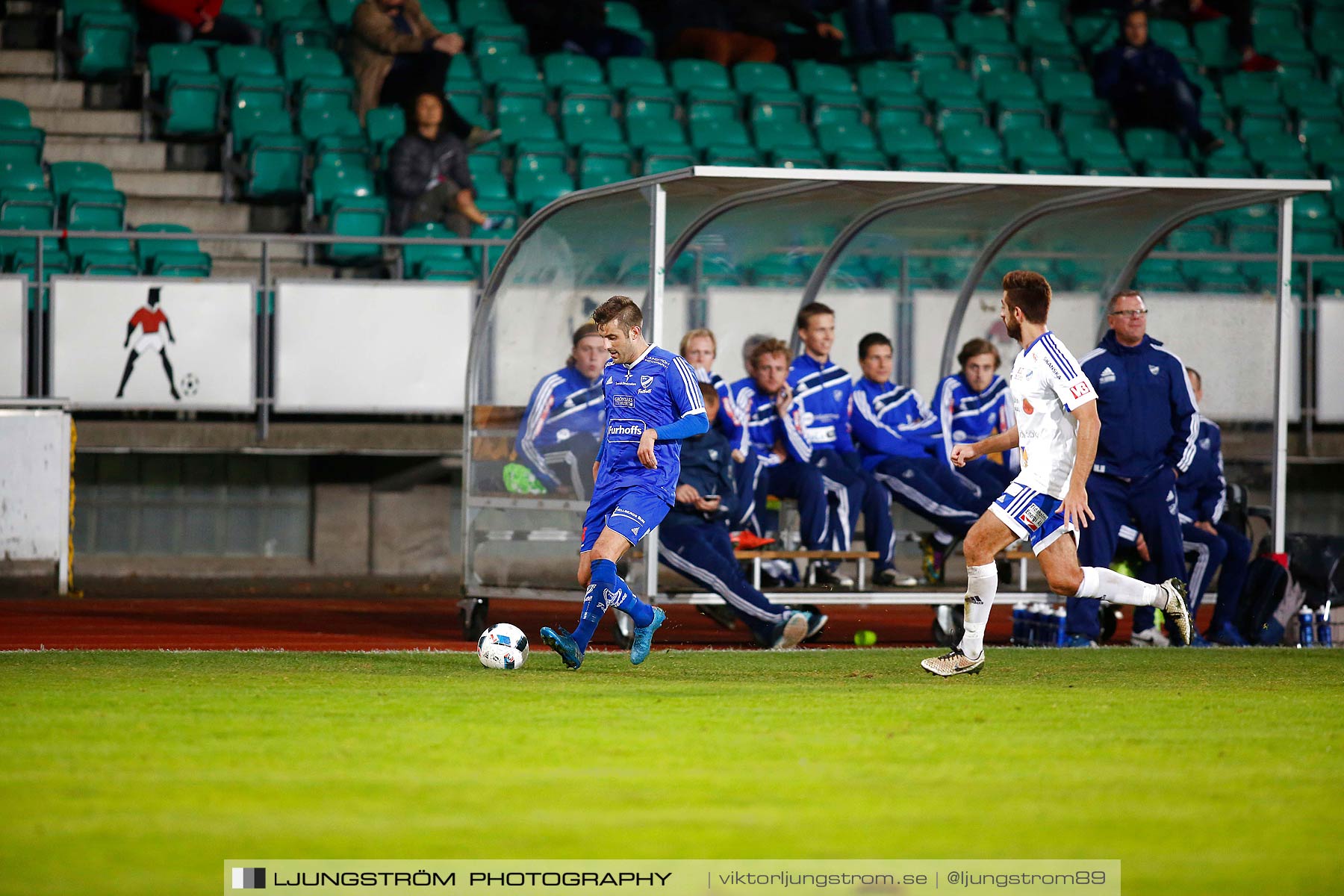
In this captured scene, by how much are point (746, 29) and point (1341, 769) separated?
16.0 m

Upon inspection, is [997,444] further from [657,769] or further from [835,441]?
[657,769]

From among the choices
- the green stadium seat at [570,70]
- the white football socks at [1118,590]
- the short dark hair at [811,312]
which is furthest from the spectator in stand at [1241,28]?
the white football socks at [1118,590]

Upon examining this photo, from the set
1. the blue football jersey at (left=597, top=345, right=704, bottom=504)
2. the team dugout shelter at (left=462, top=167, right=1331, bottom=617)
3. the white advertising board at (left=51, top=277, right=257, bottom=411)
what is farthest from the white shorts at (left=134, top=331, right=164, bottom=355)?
the blue football jersey at (left=597, top=345, right=704, bottom=504)

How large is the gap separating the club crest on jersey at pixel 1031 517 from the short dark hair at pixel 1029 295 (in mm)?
879

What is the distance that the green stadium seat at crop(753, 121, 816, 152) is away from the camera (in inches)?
746

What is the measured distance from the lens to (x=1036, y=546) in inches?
348

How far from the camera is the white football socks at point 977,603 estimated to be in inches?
343

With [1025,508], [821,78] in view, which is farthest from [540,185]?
[1025,508]

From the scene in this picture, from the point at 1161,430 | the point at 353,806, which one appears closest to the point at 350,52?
the point at 1161,430

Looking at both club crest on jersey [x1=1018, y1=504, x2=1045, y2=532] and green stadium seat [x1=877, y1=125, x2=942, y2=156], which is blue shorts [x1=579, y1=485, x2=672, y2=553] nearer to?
club crest on jersey [x1=1018, y1=504, x2=1045, y2=532]

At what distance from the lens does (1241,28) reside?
2252cm

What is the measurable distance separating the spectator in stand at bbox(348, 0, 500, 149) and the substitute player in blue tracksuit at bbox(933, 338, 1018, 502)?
23.0 ft

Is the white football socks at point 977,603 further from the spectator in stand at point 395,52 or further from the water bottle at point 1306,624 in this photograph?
the spectator in stand at point 395,52

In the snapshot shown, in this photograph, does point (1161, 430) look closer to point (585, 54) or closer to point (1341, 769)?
point (1341, 769)
